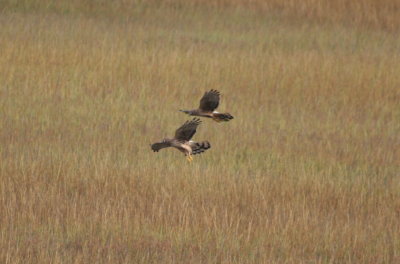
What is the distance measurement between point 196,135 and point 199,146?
560 cm

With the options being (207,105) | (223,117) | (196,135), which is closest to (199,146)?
(223,117)

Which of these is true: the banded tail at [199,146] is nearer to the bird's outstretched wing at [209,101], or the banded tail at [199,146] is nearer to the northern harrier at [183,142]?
the northern harrier at [183,142]

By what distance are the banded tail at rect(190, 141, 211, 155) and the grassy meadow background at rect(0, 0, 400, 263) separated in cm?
131

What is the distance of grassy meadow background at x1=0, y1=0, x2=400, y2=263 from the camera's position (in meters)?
8.11

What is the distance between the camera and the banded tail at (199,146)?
6.29 m

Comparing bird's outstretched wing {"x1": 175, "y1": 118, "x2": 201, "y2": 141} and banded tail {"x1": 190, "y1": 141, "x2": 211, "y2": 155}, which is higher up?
bird's outstretched wing {"x1": 175, "y1": 118, "x2": 201, "y2": 141}

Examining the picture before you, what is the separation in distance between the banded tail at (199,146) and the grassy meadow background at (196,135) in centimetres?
131

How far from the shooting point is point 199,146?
6.36 meters

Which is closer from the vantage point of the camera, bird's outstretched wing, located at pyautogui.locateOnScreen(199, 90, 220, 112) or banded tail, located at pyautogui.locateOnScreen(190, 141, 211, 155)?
banded tail, located at pyautogui.locateOnScreen(190, 141, 211, 155)

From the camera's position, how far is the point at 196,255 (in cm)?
774

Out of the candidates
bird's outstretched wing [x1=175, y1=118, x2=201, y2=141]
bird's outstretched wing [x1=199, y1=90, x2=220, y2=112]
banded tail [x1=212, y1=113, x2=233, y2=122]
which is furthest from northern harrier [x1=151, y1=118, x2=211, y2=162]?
bird's outstretched wing [x1=199, y1=90, x2=220, y2=112]

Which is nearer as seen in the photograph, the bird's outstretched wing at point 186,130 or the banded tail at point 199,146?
the banded tail at point 199,146

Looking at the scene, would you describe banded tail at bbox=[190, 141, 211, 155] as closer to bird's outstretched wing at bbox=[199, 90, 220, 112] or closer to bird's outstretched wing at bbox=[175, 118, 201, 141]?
bird's outstretched wing at bbox=[175, 118, 201, 141]

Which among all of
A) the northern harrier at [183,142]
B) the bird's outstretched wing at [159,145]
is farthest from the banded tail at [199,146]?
the bird's outstretched wing at [159,145]
